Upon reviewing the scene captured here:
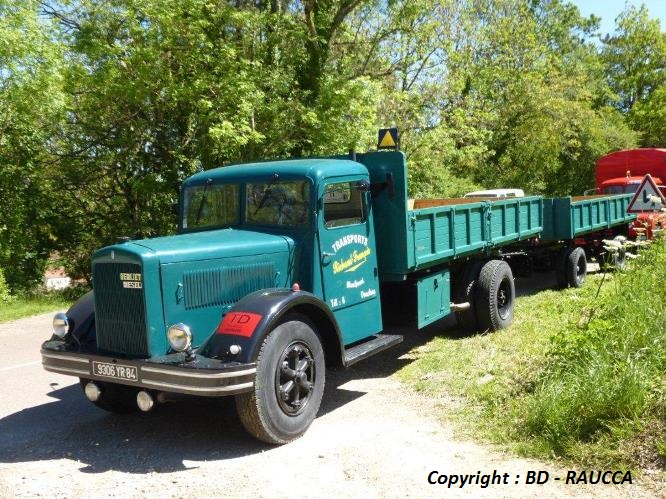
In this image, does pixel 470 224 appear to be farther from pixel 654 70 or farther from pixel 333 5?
pixel 654 70

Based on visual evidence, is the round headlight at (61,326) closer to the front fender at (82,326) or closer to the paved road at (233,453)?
the front fender at (82,326)

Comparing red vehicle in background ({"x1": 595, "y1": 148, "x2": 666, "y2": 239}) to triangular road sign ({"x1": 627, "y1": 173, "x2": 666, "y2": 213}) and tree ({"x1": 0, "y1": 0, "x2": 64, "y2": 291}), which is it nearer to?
triangular road sign ({"x1": 627, "y1": 173, "x2": 666, "y2": 213})

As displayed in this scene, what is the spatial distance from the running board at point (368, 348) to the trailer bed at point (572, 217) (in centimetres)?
593

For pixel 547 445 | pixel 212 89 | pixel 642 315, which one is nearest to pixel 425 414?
pixel 547 445

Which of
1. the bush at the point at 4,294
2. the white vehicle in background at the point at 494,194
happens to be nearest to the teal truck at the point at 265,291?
the white vehicle in background at the point at 494,194

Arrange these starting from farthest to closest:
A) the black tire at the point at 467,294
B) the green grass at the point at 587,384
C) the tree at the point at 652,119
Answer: the tree at the point at 652,119 < the black tire at the point at 467,294 < the green grass at the point at 587,384

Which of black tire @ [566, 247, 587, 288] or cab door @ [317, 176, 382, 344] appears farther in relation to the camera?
black tire @ [566, 247, 587, 288]

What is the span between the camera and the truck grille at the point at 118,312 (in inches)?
186

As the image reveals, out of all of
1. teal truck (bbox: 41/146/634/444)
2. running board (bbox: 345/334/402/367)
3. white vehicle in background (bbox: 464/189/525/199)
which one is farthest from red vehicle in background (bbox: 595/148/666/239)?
running board (bbox: 345/334/402/367)

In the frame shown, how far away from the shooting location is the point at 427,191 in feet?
70.1

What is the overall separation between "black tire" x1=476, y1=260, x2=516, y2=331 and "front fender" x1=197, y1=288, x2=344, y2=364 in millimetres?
3416

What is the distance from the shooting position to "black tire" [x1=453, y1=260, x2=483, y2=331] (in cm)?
828

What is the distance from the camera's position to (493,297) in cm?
821

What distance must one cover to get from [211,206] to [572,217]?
7.52 meters
